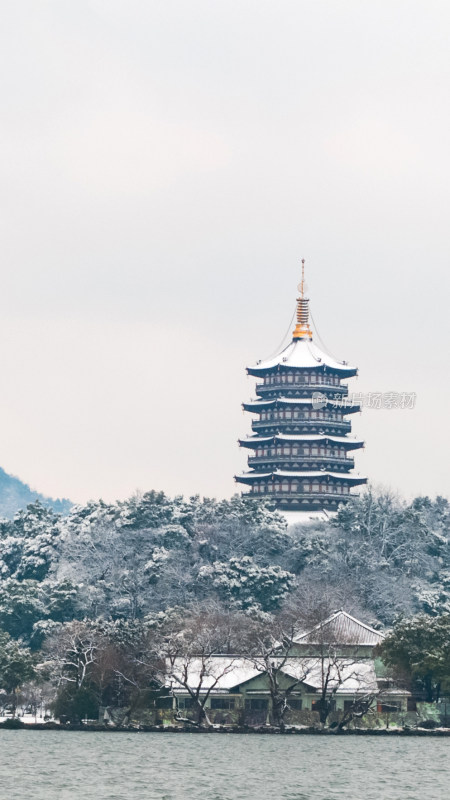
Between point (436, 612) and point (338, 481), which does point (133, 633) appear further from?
point (338, 481)

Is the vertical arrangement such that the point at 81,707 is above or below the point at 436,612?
below

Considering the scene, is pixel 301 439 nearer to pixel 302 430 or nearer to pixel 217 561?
pixel 302 430

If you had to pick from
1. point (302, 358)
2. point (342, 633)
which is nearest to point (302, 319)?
point (302, 358)

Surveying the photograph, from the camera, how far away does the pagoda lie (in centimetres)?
12281

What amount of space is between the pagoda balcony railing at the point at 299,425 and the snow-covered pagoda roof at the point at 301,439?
20.8 inches

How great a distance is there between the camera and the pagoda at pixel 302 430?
122812mm

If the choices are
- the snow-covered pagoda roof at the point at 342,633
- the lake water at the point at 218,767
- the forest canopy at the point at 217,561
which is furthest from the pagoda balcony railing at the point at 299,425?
the lake water at the point at 218,767

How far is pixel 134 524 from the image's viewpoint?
115375 millimetres

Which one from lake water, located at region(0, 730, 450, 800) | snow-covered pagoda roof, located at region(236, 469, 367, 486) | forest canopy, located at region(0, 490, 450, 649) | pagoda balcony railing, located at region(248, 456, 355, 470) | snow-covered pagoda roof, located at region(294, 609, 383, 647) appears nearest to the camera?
lake water, located at region(0, 730, 450, 800)

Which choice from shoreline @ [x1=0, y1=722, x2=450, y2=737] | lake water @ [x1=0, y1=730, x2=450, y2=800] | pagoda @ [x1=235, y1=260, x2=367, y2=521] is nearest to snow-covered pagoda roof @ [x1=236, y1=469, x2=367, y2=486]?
pagoda @ [x1=235, y1=260, x2=367, y2=521]

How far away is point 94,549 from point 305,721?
3421cm

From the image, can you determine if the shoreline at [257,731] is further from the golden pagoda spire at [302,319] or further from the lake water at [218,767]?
the golden pagoda spire at [302,319]

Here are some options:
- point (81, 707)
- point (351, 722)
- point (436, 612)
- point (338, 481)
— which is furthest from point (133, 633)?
point (338, 481)

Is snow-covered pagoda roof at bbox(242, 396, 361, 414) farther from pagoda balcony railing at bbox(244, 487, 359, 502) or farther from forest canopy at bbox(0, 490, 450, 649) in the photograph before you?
forest canopy at bbox(0, 490, 450, 649)
